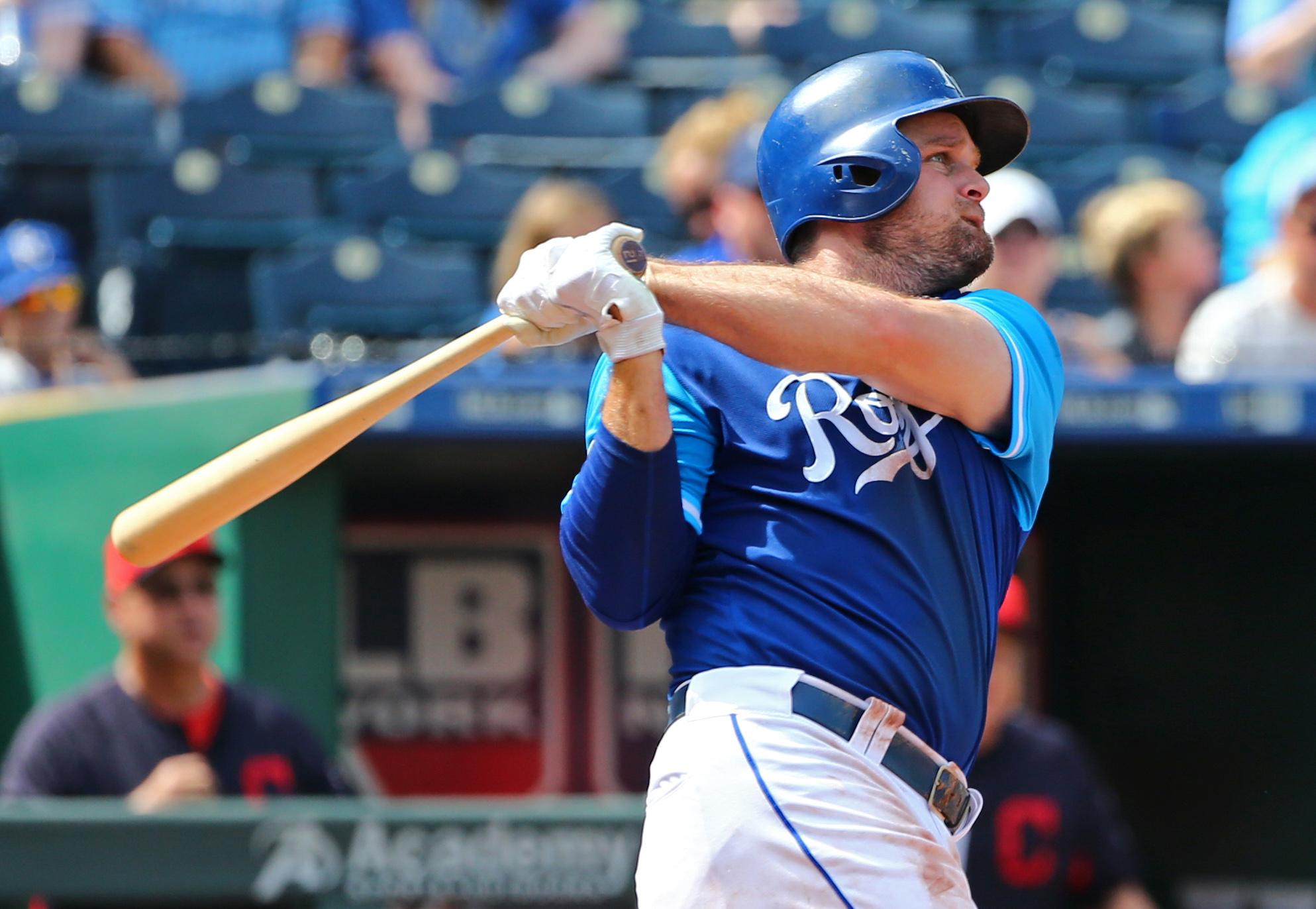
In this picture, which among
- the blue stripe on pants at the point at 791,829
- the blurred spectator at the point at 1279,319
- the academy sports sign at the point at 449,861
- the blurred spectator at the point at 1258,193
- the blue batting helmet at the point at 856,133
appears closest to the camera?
the blue stripe on pants at the point at 791,829

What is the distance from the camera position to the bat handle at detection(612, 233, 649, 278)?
217 cm

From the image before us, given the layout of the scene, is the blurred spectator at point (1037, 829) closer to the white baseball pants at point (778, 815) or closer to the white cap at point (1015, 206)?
the white cap at point (1015, 206)

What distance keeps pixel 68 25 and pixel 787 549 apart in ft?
17.6

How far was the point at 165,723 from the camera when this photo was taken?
405 cm

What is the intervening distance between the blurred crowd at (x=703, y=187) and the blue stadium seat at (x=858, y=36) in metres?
0.22

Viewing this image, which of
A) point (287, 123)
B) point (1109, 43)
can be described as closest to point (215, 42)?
point (287, 123)

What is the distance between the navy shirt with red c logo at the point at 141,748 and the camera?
394 cm

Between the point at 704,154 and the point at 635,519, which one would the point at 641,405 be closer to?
the point at 635,519

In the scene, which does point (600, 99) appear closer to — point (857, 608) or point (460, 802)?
point (460, 802)

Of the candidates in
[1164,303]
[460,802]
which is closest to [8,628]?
[460,802]

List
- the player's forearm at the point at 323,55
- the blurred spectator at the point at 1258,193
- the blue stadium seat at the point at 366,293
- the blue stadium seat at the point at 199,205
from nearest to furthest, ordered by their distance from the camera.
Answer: the blurred spectator at the point at 1258,193
the blue stadium seat at the point at 366,293
the blue stadium seat at the point at 199,205
the player's forearm at the point at 323,55

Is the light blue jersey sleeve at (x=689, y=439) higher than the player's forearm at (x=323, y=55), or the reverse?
the player's forearm at (x=323, y=55)

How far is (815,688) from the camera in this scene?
217 cm

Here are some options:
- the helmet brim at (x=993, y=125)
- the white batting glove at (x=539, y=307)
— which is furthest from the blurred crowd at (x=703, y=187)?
the white batting glove at (x=539, y=307)
